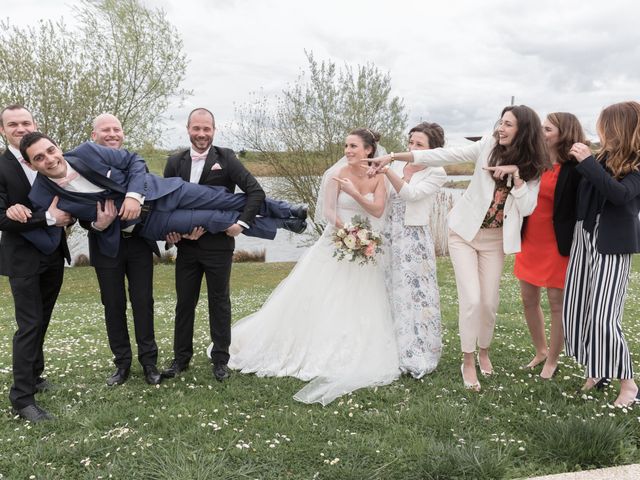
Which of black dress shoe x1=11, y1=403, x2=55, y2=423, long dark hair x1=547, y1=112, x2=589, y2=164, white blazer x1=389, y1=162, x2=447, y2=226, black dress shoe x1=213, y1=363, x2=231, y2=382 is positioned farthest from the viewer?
white blazer x1=389, y1=162, x2=447, y2=226

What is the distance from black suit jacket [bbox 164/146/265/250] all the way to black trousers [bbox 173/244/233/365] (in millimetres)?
105

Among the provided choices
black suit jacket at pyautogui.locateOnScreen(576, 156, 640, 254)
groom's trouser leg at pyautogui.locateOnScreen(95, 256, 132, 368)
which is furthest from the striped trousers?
→ groom's trouser leg at pyautogui.locateOnScreen(95, 256, 132, 368)

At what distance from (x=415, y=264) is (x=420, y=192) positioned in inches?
31.5

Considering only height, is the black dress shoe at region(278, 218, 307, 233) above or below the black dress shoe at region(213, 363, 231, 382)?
above

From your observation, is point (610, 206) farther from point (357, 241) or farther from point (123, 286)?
point (123, 286)

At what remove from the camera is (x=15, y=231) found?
4.73 metres

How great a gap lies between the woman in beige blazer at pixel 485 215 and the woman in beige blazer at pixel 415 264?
0.44 meters

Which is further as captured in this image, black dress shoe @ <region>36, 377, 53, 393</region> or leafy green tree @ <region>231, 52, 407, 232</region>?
leafy green tree @ <region>231, 52, 407, 232</region>

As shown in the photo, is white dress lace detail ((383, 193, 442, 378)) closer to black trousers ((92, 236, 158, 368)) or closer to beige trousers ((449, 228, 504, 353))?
beige trousers ((449, 228, 504, 353))

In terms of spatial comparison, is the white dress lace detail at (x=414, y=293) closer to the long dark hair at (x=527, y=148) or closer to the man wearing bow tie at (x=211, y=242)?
the long dark hair at (x=527, y=148)

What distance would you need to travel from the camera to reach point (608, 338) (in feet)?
15.7

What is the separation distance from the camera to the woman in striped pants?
4605mm

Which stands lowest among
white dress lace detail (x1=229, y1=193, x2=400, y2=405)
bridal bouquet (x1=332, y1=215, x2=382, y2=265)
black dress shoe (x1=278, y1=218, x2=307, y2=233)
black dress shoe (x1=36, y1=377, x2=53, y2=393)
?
black dress shoe (x1=36, y1=377, x2=53, y2=393)

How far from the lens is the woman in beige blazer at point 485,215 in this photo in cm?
525
